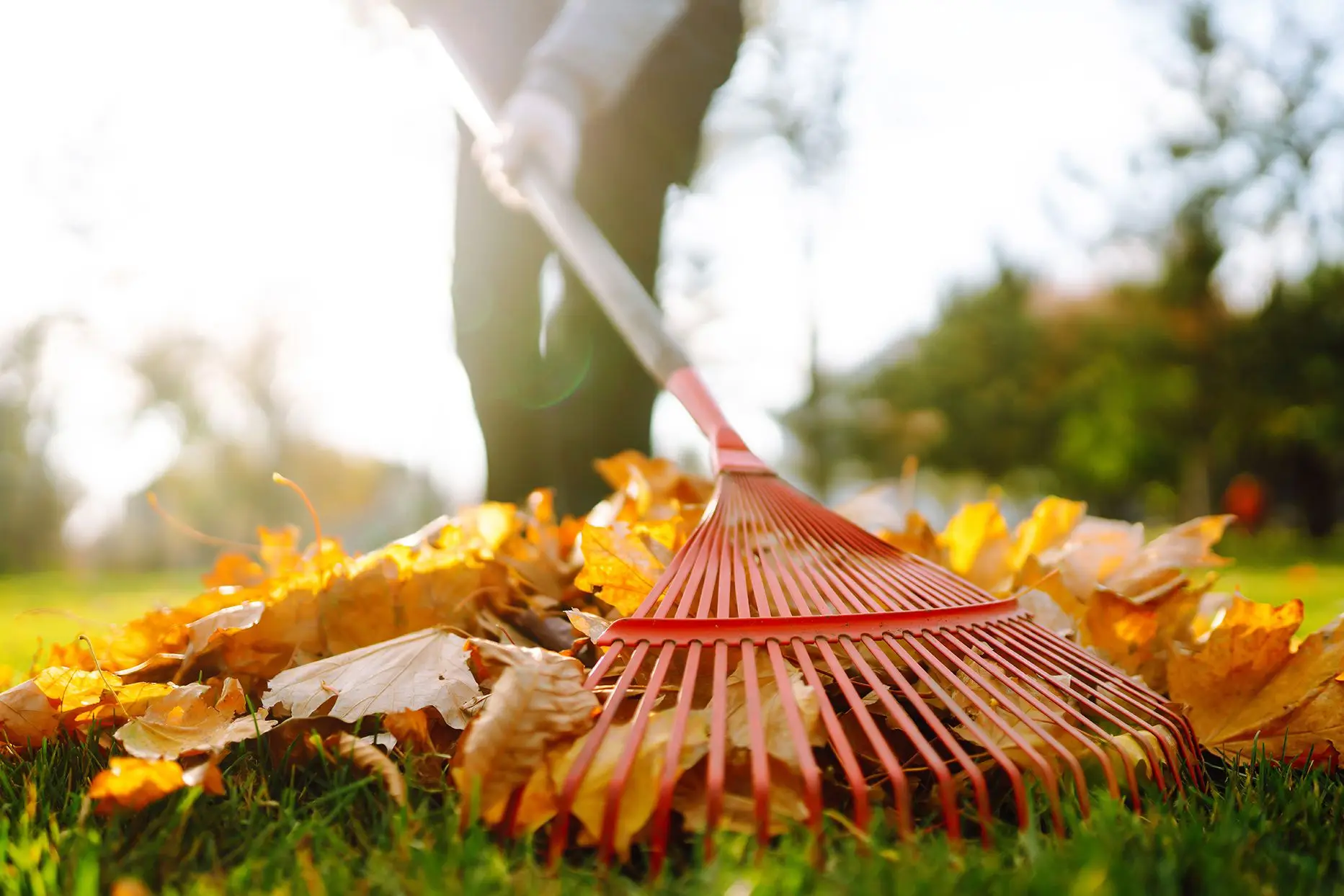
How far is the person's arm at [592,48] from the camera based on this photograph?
8.29 ft

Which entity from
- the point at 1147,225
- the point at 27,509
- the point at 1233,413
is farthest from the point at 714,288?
the point at 27,509

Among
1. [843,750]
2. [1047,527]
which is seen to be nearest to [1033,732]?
[843,750]

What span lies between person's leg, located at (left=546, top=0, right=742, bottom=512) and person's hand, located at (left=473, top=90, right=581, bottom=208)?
71 centimetres

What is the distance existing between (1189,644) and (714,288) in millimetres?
14329

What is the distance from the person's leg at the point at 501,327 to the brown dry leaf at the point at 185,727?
199 centimetres

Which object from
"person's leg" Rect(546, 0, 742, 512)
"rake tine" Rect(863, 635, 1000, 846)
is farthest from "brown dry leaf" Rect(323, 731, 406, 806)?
"person's leg" Rect(546, 0, 742, 512)

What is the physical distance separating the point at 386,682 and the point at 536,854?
14.5 inches

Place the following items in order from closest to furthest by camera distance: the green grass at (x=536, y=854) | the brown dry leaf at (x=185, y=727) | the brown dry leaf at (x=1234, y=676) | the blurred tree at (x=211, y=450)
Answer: the green grass at (x=536, y=854)
the brown dry leaf at (x=185, y=727)
the brown dry leaf at (x=1234, y=676)
the blurred tree at (x=211, y=450)

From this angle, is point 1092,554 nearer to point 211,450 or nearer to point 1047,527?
point 1047,527

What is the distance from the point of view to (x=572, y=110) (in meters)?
2.61

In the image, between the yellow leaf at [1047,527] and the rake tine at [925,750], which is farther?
the yellow leaf at [1047,527]

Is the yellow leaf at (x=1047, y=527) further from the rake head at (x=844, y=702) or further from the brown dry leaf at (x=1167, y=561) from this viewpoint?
the rake head at (x=844, y=702)

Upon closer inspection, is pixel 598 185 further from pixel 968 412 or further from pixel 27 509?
pixel 27 509

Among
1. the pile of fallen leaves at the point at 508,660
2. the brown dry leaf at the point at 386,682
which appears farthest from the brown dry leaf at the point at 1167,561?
the brown dry leaf at the point at 386,682
